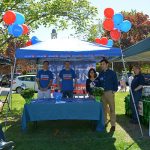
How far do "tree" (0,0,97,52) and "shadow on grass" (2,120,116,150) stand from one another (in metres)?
7.56

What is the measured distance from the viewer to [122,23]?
10.5 meters

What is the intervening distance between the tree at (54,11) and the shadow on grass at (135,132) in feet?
22.9

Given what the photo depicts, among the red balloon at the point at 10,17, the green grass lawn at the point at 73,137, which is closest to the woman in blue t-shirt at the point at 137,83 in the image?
the green grass lawn at the point at 73,137

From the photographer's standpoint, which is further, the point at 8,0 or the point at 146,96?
the point at 8,0

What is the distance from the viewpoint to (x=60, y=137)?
8586 millimetres

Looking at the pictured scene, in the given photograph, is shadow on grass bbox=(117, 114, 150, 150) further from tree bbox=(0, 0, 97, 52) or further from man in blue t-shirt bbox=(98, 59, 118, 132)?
tree bbox=(0, 0, 97, 52)

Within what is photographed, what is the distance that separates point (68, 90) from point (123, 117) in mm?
2181

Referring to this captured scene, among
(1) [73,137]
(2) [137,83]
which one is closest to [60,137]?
(1) [73,137]

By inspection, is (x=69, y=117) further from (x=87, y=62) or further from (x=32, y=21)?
(x=32, y=21)

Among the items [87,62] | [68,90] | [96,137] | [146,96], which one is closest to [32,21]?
[87,62]

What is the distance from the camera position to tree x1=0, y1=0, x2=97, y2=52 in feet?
55.3

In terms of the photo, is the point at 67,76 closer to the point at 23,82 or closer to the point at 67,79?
the point at 67,79

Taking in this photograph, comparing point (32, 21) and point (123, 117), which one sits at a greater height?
point (32, 21)

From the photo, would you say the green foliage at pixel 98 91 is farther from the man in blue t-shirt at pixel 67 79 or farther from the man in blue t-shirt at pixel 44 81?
the man in blue t-shirt at pixel 44 81
